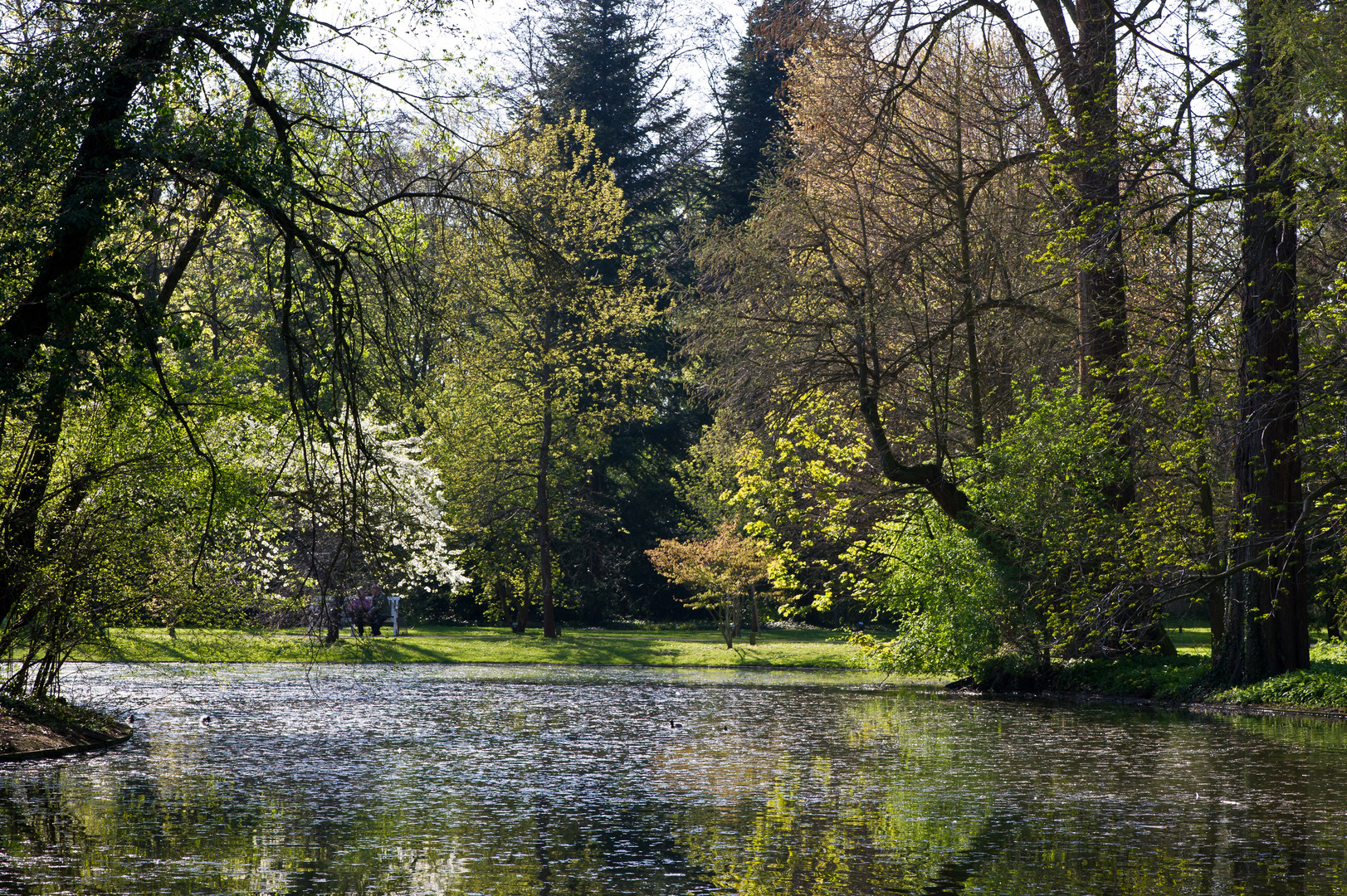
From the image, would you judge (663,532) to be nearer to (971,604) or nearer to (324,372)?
(971,604)

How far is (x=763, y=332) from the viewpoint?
77.6ft

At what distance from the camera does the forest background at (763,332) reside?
1037 cm

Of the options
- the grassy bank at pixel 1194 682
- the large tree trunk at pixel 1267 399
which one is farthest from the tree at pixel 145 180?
the grassy bank at pixel 1194 682

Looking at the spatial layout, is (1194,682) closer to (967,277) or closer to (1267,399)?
(1267,399)

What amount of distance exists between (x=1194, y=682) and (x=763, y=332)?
9.69 metres

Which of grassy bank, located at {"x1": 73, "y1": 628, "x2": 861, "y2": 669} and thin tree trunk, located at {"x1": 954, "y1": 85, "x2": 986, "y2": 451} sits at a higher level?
thin tree trunk, located at {"x1": 954, "y1": 85, "x2": 986, "y2": 451}

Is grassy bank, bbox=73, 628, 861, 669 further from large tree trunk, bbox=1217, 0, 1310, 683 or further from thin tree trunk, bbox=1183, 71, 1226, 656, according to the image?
large tree trunk, bbox=1217, 0, 1310, 683

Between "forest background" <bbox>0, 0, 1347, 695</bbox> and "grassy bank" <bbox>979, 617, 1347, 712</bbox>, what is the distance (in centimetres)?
46

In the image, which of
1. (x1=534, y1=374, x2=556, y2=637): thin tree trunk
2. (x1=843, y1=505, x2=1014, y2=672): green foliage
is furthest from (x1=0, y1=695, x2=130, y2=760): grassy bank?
(x1=534, y1=374, x2=556, y2=637): thin tree trunk

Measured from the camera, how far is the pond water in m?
8.44

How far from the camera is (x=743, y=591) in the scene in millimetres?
37250

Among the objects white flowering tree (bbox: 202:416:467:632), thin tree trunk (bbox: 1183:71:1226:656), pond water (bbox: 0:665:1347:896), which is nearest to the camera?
pond water (bbox: 0:665:1347:896)

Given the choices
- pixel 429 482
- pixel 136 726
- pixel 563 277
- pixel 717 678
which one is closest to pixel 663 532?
pixel 429 482

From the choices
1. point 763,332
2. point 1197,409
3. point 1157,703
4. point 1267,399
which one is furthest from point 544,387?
point 1197,409
